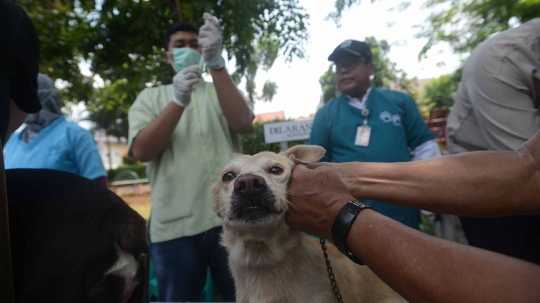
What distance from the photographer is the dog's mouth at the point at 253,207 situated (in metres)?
1.43

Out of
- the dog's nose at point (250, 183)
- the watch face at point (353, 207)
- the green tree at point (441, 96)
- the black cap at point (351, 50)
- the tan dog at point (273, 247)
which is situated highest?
the black cap at point (351, 50)

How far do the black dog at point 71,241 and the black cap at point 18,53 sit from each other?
12.1 inches

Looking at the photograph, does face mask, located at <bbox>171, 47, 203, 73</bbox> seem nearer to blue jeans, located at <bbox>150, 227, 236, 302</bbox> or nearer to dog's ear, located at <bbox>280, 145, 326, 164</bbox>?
blue jeans, located at <bbox>150, 227, 236, 302</bbox>

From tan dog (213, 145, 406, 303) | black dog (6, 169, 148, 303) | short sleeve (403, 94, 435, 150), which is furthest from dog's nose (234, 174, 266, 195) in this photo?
short sleeve (403, 94, 435, 150)

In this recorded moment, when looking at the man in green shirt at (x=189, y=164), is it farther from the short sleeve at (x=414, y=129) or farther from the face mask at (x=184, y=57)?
the short sleeve at (x=414, y=129)

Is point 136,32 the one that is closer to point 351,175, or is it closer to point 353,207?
point 351,175

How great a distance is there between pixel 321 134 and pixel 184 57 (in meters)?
1.21

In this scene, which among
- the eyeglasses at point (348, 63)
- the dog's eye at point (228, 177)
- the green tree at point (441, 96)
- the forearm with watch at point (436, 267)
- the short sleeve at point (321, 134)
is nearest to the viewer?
the forearm with watch at point (436, 267)

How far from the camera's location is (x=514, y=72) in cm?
178

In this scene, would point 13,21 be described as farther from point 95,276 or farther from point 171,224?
point 171,224

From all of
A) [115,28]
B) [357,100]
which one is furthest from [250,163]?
[115,28]

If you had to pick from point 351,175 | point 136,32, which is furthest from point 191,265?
point 136,32

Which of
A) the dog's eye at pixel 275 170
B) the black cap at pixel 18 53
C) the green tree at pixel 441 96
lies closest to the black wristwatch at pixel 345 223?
the dog's eye at pixel 275 170

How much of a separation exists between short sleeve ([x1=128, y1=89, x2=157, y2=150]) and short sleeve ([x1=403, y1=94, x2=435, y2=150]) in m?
2.00
